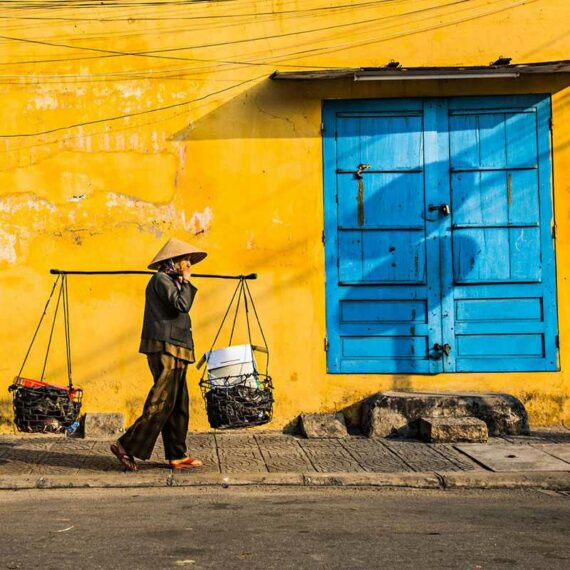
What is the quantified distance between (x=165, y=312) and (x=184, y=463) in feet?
3.94

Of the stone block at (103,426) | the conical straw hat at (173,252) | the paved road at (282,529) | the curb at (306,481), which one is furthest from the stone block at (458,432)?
the stone block at (103,426)

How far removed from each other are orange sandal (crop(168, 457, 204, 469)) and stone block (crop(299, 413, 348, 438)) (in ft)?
5.49

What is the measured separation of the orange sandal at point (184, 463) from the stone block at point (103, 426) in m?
1.69

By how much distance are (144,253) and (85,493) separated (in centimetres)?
321

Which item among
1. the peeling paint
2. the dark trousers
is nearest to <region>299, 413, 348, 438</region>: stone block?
the dark trousers

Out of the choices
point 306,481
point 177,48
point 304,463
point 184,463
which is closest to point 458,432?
point 304,463

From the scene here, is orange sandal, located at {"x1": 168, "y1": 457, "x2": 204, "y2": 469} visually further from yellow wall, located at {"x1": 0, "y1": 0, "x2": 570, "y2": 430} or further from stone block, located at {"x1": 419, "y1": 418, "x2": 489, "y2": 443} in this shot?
stone block, located at {"x1": 419, "y1": 418, "x2": 489, "y2": 443}

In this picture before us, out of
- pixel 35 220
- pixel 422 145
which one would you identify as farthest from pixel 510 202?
pixel 35 220

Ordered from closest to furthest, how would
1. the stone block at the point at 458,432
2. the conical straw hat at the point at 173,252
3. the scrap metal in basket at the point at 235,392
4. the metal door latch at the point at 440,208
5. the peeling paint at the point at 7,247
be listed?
the scrap metal in basket at the point at 235,392 < the conical straw hat at the point at 173,252 < the stone block at the point at 458,432 < the peeling paint at the point at 7,247 < the metal door latch at the point at 440,208

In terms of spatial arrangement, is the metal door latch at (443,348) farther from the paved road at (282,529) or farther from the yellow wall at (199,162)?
the paved road at (282,529)

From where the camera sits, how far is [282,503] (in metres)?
6.57

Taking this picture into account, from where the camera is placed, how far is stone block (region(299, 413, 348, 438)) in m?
9.30

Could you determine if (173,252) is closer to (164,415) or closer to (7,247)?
(164,415)

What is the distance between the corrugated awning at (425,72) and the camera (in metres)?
9.39
